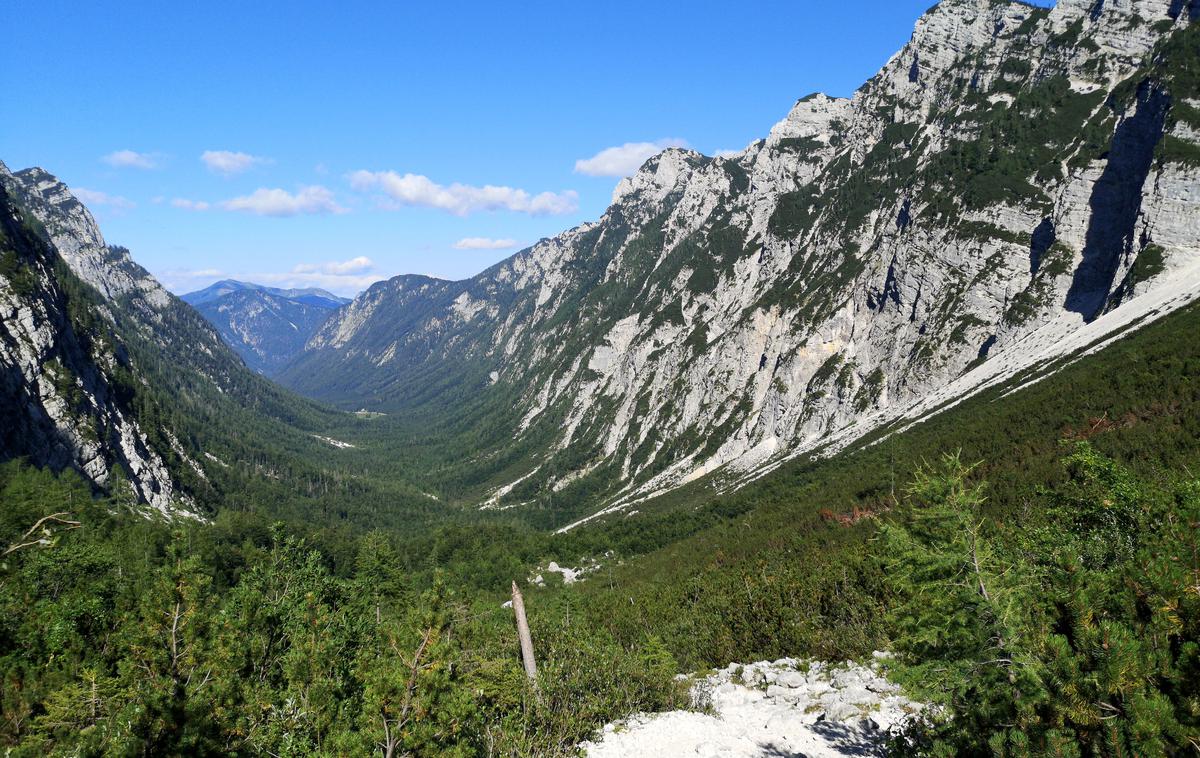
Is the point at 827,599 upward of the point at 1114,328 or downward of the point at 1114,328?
downward

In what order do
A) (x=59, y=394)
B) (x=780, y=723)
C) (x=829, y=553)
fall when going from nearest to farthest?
1. (x=780, y=723)
2. (x=829, y=553)
3. (x=59, y=394)

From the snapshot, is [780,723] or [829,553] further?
[829,553]

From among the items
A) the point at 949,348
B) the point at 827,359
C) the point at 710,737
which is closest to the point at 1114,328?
the point at 949,348

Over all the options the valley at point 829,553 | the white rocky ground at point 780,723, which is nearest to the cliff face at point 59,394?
the valley at point 829,553

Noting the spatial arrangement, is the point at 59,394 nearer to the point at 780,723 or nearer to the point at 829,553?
the point at 829,553

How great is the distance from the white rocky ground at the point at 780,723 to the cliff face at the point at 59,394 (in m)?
148

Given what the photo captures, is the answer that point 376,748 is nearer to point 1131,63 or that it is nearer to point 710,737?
point 710,737

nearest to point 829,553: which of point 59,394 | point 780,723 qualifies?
point 780,723

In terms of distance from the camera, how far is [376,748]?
15383 mm

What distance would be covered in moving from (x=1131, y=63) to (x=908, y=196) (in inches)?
2701

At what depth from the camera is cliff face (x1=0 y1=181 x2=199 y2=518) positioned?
135m

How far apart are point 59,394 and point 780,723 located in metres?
180

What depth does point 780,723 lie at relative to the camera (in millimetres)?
23500

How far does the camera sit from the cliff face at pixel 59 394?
442 ft
